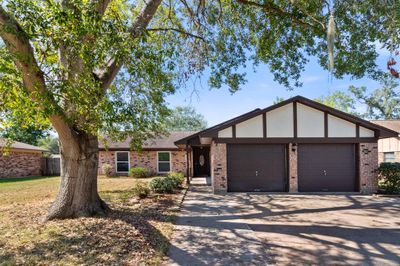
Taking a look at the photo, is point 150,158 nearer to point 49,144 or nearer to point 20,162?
point 20,162

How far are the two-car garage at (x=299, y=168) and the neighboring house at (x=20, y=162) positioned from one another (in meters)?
16.1

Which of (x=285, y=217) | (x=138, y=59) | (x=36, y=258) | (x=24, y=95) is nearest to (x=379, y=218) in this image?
(x=285, y=217)

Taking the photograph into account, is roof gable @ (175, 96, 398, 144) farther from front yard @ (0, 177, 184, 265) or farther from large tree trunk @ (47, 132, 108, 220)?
large tree trunk @ (47, 132, 108, 220)

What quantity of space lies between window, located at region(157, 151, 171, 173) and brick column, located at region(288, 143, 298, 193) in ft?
36.2

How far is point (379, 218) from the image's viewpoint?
7.68 metres

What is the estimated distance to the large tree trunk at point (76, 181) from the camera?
23.5ft

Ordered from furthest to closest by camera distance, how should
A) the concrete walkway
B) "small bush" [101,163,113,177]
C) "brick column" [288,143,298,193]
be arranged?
"small bush" [101,163,113,177], "brick column" [288,143,298,193], the concrete walkway

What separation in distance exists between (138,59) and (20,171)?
70.0ft

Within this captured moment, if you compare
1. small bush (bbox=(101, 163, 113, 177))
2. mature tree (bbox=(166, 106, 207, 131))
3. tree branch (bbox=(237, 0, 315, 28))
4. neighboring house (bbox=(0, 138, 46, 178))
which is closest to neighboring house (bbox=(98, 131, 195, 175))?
small bush (bbox=(101, 163, 113, 177))

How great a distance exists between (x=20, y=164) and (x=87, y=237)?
780 inches

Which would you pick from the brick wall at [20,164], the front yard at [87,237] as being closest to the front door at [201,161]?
the front yard at [87,237]

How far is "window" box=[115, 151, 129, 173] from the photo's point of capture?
21.5m

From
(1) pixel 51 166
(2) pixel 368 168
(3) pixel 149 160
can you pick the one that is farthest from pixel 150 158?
(2) pixel 368 168

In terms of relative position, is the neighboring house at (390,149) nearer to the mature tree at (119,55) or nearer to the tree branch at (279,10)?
the mature tree at (119,55)
